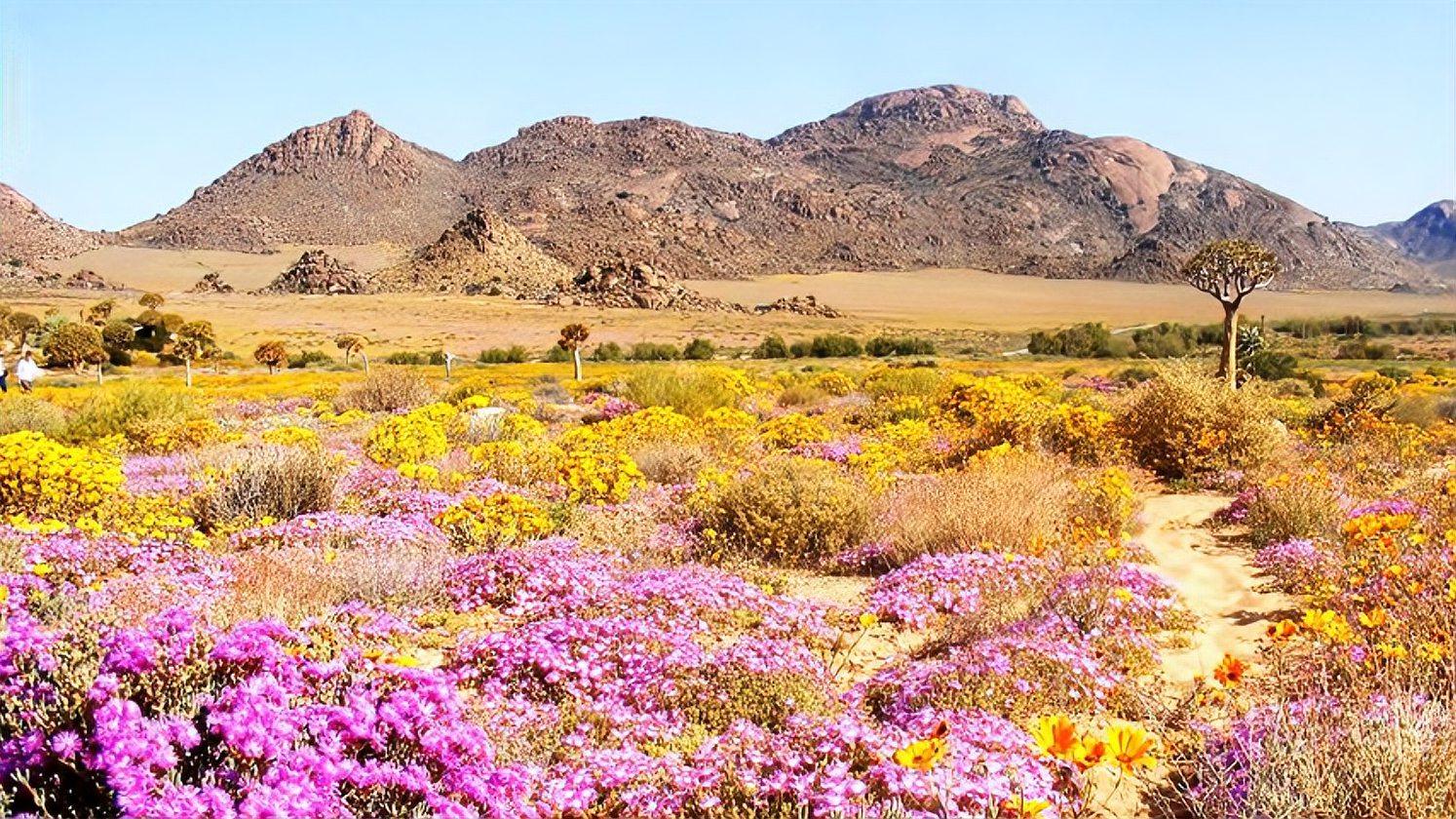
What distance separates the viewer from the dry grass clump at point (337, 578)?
5.49 m

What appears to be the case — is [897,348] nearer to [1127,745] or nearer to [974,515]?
[974,515]

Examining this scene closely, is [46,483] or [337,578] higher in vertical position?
[46,483]

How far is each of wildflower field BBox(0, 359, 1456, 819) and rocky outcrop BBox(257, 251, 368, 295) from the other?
99.7 metres

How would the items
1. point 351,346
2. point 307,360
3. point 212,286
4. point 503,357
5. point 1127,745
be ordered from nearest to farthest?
point 1127,745, point 503,357, point 307,360, point 351,346, point 212,286

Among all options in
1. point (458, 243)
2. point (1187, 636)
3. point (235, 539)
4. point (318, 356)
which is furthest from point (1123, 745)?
point (458, 243)

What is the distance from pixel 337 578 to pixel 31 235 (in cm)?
15308

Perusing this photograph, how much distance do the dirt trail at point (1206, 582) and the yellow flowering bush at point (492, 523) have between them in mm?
4782

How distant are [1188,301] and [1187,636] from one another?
138m

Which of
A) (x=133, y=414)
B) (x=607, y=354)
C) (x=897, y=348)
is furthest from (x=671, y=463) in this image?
(x=897, y=348)

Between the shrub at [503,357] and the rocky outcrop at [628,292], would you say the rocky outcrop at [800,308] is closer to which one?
the rocky outcrop at [628,292]

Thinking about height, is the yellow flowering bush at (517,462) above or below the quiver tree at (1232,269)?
below

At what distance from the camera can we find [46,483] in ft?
25.5

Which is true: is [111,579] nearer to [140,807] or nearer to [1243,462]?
[140,807]

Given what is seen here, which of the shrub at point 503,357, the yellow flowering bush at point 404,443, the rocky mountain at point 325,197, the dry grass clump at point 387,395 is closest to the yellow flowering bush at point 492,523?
the yellow flowering bush at point 404,443
